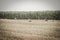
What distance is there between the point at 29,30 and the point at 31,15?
29 cm

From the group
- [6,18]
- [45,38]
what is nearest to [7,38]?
[6,18]

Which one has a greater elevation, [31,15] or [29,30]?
[31,15]

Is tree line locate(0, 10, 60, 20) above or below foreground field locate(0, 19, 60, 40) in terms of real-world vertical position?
above

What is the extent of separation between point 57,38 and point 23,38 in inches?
24.8

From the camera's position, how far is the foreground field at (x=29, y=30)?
6.28 feet

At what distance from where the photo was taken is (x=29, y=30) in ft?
6.59

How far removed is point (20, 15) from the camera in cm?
208

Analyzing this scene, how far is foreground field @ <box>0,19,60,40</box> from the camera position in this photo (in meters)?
1.91

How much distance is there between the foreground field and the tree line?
8 cm

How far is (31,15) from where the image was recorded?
2037 mm

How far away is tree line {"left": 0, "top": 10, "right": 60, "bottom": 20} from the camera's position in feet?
6.37

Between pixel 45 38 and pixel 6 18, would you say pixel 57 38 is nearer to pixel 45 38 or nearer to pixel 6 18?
pixel 45 38

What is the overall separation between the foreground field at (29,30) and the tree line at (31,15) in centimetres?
8

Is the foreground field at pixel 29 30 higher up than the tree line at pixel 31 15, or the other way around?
the tree line at pixel 31 15
